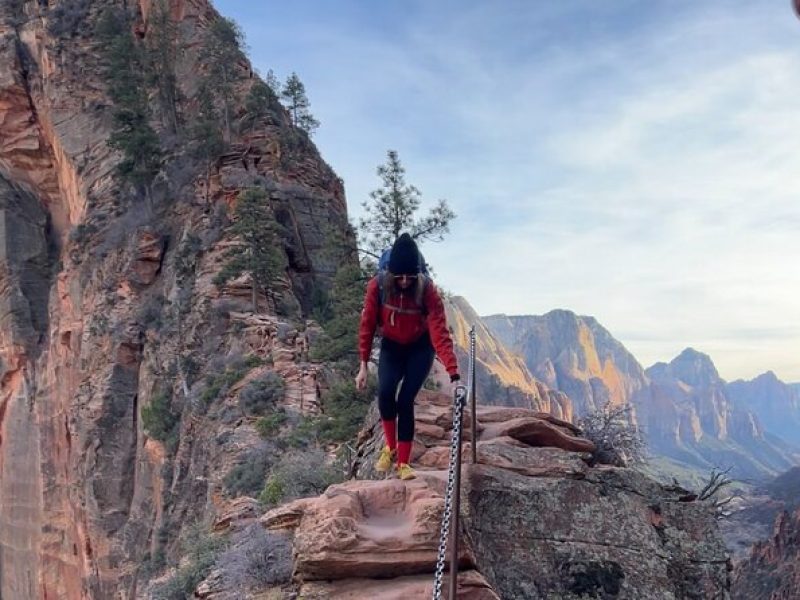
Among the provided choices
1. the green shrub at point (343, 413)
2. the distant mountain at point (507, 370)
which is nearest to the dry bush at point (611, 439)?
the green shrub at point (343, 413)

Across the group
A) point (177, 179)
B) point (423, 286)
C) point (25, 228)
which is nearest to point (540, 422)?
point (423, 286)

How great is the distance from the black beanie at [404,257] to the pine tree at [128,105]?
2608 centimetres

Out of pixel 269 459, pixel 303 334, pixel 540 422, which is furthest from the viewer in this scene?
pixel 303 334

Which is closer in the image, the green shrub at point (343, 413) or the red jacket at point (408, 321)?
the red jacket at point (408, 321)

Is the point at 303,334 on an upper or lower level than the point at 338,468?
upper

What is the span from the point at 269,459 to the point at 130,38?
27.2 m

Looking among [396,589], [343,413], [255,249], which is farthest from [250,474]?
[396,589]

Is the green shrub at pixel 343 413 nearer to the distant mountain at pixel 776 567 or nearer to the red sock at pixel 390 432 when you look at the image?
the red sock at pixel 390 432

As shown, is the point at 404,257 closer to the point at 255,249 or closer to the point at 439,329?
the point at 439,329

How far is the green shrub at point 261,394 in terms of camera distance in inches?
641

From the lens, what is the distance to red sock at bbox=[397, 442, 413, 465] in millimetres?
5312

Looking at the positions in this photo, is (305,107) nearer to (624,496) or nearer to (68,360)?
(68,360)

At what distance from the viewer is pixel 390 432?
18.2ft

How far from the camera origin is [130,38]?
3338cm
